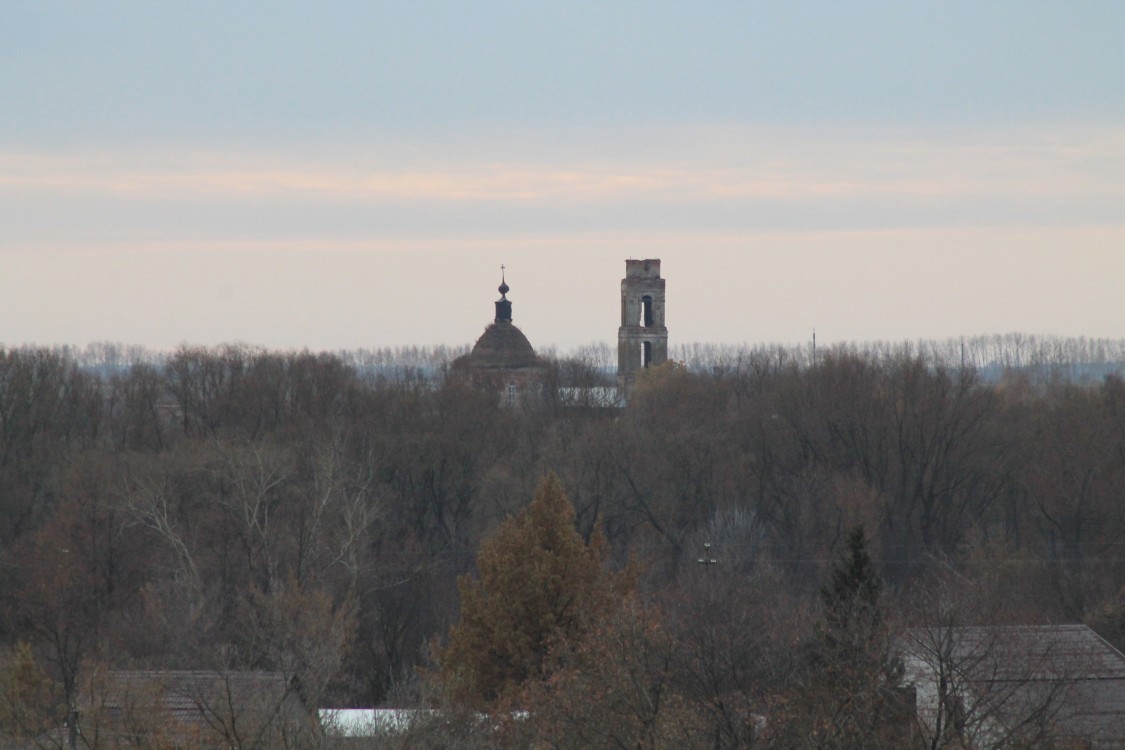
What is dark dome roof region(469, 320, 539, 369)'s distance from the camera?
7688 centimetres

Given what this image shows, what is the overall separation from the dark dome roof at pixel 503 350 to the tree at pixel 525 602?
163ft

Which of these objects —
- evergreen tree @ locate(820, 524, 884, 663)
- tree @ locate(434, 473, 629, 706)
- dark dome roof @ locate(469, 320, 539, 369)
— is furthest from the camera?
dark dome roof @ locate(469, 320, 539, 369)

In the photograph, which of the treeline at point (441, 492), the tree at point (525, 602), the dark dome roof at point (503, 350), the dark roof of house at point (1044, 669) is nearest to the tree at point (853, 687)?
the dark roof of house at point (1044, 669)

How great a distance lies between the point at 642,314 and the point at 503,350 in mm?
Result: 7557

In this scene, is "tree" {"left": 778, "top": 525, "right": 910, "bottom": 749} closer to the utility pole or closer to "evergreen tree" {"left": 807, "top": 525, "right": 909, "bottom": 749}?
"evergreen tree" {"left": 807, "top": 525, "right": 909, "bottom": 749}

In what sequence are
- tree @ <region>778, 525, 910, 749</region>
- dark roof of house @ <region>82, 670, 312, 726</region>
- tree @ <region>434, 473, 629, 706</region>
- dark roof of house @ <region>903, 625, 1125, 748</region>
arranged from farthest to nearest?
tree @ <region>434, 473, 629, 706</region>
dark roof of house @ <region>903, 625, 1125, 748</region>
dark roof of house @ <region>82, 670, 312, 726</region>
tree @ <region>778, 525, 910, 749</region>

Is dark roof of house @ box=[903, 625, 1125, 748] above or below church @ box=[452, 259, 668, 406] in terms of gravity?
below

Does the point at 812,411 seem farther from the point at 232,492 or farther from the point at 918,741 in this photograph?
the point at 918,741

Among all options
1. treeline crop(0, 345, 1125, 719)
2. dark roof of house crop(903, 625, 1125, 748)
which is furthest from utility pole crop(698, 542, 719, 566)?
dark roof of house crop(903, 625, 1125, 748)

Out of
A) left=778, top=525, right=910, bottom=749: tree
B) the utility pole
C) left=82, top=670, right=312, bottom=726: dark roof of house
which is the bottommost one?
the utility pole

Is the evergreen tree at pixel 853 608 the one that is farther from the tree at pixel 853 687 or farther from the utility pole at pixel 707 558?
the utility pole at pixel 707 558

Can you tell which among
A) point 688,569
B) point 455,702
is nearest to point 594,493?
point 688,569

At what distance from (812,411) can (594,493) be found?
9.06m

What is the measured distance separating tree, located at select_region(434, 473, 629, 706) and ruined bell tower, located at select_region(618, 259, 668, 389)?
2052 inches
